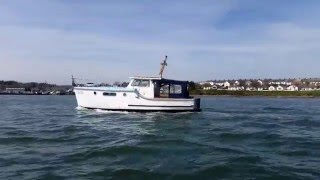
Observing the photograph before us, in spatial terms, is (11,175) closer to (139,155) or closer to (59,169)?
(59,169)

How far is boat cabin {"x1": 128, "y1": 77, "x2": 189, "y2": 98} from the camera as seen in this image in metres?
38.0

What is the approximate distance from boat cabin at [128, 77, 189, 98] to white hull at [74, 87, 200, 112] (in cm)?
58

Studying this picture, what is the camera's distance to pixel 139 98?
37.9 meters

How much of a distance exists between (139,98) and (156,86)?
191 cm

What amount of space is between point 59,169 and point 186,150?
586cm

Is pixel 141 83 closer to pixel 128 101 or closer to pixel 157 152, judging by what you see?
pixel 128 101

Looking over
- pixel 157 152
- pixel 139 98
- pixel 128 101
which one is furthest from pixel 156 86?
pixel 157 152

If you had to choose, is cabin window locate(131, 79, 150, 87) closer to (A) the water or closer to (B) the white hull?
(B) the white hull

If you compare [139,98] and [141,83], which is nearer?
[139,98]

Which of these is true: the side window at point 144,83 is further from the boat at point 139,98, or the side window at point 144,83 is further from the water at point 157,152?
the water at point 157,152

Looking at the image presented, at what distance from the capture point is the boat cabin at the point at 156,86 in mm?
38000

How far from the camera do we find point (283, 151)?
17.7 m

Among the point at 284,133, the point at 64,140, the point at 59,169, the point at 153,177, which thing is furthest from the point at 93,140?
the point at 284,133

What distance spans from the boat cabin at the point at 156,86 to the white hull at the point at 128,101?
1.92 feet
